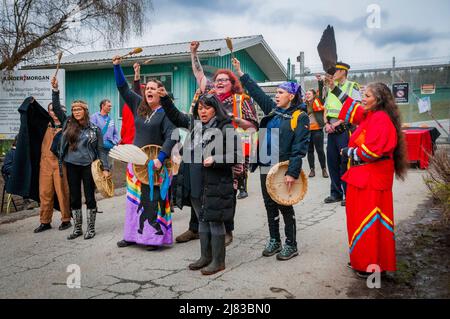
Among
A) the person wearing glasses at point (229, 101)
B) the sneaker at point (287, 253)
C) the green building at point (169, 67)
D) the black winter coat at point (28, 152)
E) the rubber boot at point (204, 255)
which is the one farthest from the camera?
the green building at point (169, 67)

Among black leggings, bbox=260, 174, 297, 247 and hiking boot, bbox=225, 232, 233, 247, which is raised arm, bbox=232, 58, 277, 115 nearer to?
black leggings, bbox=260, 174, 297, 247

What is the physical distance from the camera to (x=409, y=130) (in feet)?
39.7

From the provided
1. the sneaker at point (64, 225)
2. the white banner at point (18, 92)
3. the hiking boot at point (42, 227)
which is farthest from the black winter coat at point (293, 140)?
the white banner at point (18, 92)

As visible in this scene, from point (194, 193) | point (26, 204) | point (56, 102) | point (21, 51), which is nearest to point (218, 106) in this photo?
point (194, 193)

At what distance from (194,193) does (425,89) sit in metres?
14.8

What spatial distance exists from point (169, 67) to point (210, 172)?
37.4 feet

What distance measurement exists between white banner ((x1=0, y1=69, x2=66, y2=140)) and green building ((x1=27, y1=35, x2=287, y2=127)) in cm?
274

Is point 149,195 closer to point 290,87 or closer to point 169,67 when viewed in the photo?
point 290,87

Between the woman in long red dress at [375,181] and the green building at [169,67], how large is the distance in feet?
30.5

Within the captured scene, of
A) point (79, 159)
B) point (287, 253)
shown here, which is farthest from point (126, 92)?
point (287, 253)

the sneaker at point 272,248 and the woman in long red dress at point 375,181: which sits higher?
the woman in long red dress at point 375,181

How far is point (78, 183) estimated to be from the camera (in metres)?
5.88

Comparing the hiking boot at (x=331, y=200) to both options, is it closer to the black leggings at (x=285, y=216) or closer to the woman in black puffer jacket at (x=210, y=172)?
the black leggings at (x=285, y=216)

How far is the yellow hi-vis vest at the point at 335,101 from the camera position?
642 cm
